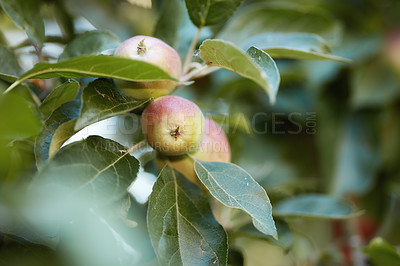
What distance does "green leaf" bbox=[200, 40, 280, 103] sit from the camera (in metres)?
0.47

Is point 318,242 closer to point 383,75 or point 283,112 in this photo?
point 283,112

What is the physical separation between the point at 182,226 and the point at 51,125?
241mm

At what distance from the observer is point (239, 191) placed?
1.85ft

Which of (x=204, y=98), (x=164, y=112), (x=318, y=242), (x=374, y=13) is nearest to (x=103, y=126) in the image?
(x=164, y=112)

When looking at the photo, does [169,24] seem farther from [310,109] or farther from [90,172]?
[310,109]

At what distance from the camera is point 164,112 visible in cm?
59

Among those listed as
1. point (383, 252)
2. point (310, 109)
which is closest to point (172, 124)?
point (383, 252)

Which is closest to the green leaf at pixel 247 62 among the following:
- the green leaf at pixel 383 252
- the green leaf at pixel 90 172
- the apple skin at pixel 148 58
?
the apple skin at pixel 148 58

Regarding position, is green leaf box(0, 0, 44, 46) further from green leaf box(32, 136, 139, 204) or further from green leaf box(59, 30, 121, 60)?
green leaf box(32, 136, 139, 204)

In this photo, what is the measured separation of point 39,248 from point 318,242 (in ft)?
3.47

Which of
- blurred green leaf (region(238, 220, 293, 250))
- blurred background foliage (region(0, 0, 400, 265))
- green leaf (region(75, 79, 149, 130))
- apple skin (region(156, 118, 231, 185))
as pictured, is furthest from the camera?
blurred background foliage (region(0, 0, 400, 265))

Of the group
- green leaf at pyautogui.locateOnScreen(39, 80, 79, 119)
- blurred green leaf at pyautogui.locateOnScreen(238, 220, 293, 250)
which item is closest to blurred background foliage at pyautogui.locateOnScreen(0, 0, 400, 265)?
blurred green leaf at pyautogui.locateOnScreen(238, 220, 293, 250)

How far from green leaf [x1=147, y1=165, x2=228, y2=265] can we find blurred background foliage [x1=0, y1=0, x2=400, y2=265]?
0.19m

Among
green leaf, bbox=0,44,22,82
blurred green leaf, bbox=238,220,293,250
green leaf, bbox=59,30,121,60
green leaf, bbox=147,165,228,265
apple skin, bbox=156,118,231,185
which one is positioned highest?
green leaf, bbox=59,30,121,60
